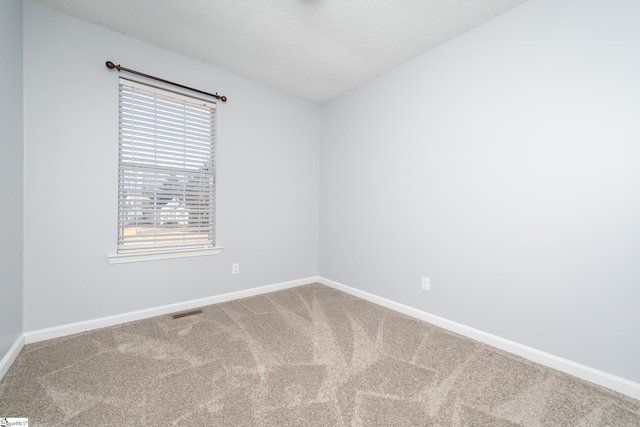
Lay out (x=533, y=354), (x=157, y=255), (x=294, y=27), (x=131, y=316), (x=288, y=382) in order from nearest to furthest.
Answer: (x=288, y=382)
(x=533, y=354)
(x=294, y=27)
(x=131, y=316)
(x=157, y=255)

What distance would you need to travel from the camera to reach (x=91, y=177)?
86.0 inches

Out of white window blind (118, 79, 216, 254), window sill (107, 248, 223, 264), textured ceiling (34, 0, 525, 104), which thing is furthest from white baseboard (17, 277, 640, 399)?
textured ceiling (34, 0, 525, 104)

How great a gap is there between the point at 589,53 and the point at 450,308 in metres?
2.05

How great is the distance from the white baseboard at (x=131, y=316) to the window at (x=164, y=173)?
523 millimetres

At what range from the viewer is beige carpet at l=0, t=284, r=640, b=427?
1307mm

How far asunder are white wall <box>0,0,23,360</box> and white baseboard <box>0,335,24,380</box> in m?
0.03

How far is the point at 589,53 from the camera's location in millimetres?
1634

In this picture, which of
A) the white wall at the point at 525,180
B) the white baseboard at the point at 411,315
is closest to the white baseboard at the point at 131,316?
the white baseboard at the point at 411,315

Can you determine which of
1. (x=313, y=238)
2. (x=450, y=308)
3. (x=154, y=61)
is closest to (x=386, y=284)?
(x=450, y=308)

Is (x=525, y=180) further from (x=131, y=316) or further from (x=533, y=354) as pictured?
(x=131, y=316)

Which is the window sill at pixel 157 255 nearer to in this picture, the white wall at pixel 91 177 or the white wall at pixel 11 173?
the white wall at pixel 91 177

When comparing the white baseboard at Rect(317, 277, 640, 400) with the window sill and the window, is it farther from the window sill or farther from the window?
the window

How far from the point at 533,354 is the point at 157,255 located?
10.5ft

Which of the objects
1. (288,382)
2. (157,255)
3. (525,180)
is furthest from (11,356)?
(525,180)
